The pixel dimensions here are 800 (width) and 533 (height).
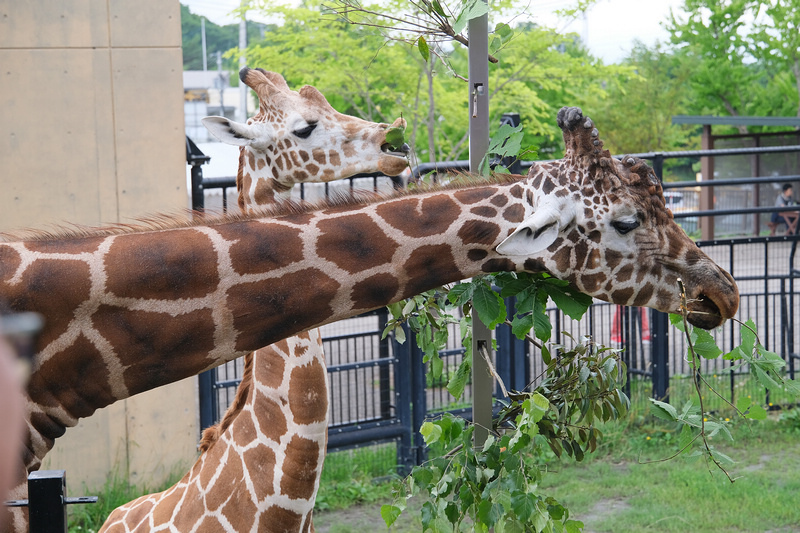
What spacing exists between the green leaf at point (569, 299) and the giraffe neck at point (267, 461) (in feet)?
3.30

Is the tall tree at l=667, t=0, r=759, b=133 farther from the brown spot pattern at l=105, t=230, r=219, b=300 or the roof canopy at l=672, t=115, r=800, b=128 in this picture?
the brown spot pattern at l=105, t=230, r=219, b=300

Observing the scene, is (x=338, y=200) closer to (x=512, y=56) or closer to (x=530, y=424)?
(x=530, y=424)

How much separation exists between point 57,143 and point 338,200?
3.58 metres

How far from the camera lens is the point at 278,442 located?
2.72 meters

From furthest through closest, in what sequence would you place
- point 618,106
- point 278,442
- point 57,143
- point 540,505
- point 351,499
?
1. point 618,106
2. point 351,499
3. point 57,143
4. point 278,442
5. point 540,505

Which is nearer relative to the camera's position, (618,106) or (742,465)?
(742,465)

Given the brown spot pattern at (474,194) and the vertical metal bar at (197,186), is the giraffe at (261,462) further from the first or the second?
the vertical metal bar at (197,186)

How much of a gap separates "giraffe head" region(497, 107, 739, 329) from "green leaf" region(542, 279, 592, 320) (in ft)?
0.17

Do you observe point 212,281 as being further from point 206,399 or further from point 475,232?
point 206,399

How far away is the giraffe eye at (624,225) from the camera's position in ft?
6.40

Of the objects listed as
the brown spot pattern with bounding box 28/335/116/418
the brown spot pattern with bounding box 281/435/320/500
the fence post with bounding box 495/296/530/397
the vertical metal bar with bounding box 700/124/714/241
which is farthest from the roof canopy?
the brown spot pattern with bounding box 28/335/116/418

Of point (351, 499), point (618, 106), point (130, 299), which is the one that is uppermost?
point (618, 106)

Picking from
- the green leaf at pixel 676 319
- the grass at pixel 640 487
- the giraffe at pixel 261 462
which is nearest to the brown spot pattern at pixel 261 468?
the giraffe at pixel 261 462

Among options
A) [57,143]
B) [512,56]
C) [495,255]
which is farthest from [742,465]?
[512,56]
